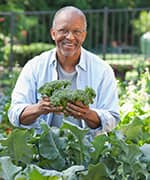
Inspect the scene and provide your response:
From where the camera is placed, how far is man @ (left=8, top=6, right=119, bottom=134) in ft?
11.6

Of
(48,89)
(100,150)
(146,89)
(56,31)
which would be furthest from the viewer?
(146,89)

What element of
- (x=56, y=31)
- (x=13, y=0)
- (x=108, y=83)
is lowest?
(x=13, y=0)

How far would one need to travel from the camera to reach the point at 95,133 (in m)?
3.66

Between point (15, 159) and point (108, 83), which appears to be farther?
point (108, 83)

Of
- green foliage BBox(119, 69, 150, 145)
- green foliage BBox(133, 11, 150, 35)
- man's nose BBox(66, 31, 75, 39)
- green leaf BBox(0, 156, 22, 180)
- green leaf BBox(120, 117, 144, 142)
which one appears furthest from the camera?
green foliage BBox(133, 11, 150, 35)

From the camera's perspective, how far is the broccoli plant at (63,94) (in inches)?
131

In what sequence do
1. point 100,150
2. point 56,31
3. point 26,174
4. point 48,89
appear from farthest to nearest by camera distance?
1. point 56,31
2. point 48,89
3. point 100,150
4. point 26,174

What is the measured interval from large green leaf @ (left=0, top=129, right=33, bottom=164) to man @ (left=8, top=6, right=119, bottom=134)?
340mm

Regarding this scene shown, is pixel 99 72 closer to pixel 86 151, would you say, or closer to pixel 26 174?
pixel 86 151

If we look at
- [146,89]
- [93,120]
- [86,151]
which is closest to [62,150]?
[86,151]

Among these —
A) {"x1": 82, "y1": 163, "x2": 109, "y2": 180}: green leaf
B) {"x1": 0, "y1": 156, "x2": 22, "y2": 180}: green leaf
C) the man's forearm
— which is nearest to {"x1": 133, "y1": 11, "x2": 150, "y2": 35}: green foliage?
the man's forearm

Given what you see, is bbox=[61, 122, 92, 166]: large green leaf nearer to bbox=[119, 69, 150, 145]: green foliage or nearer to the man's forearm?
the man's forearm

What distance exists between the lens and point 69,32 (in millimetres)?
3598

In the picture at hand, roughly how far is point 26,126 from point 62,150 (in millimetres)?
526
